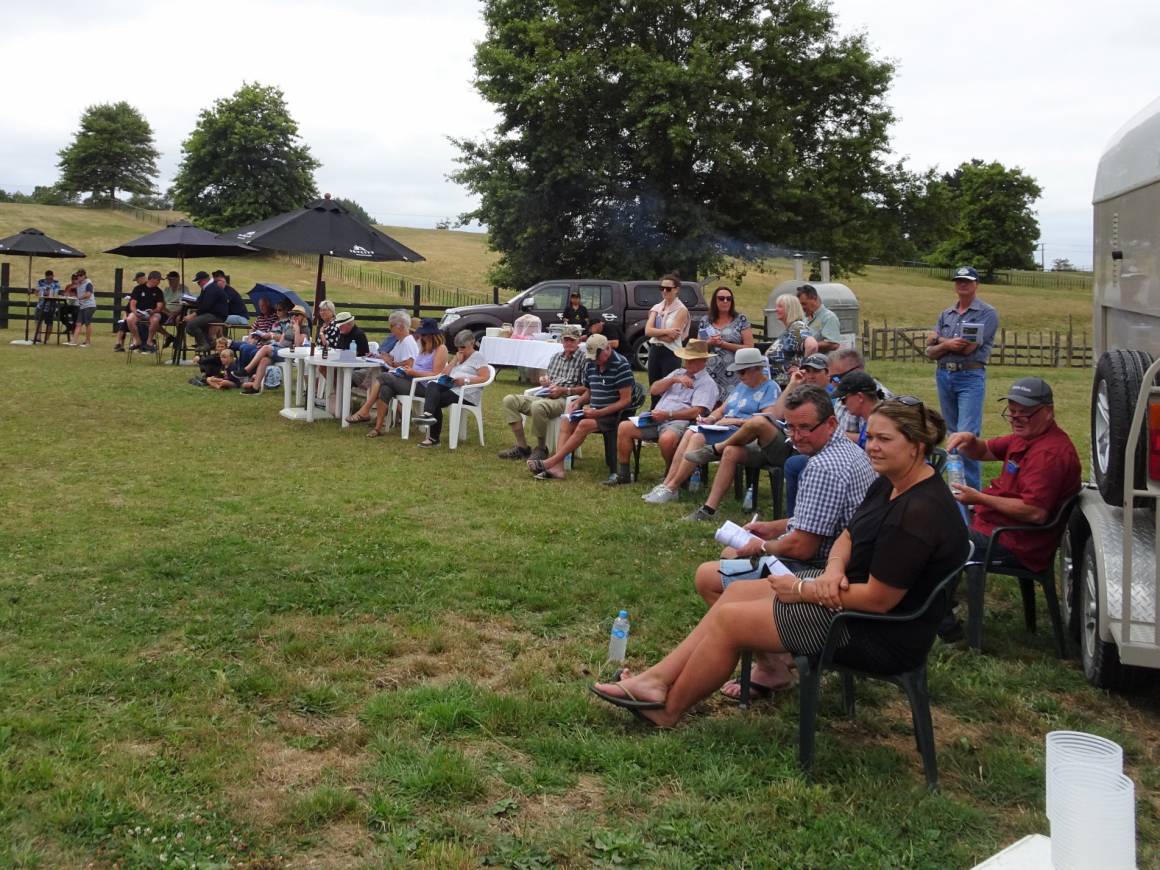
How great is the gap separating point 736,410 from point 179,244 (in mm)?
11677

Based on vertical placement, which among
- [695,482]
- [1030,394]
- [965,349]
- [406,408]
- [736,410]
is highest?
[965,349]

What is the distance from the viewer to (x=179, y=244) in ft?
53.1

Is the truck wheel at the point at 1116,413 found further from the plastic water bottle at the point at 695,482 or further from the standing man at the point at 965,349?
the plastic water bottle at the point at 695,482

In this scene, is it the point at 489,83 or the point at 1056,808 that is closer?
the point at 1056,808

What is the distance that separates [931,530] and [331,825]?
190 centimetres

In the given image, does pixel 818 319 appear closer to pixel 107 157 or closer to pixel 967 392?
pixel 967 392

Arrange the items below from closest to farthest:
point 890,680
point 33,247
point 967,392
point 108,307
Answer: point 890,680 < point 967,392 < point 33,247 < point 108,307

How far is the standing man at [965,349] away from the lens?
7258mm

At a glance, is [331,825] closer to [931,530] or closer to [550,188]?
[931,530]

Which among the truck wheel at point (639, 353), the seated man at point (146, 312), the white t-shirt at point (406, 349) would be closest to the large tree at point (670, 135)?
the truck wheel at point (639, 353)

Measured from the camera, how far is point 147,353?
19.2m

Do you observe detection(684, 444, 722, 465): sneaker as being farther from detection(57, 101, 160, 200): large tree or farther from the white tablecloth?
detection(57, 101, 160, 200): large tree

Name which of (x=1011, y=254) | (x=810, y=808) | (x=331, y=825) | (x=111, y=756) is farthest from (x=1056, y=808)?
(x=1011, y=254)

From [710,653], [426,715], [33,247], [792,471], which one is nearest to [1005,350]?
[33,247]
